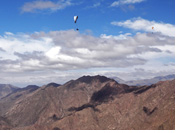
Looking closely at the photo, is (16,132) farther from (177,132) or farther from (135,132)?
(177,132)

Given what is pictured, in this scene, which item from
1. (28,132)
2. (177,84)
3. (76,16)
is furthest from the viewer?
(76,16)

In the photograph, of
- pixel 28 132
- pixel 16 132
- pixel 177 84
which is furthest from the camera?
pixel 177 84

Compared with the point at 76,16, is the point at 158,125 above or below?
below

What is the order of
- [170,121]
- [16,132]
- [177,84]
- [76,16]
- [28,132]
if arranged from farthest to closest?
[170,121]
[76,16]
[177,84]
[16,132]
[28,132]

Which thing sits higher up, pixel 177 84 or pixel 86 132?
pixel 177 84

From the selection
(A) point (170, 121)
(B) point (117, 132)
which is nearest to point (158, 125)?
(A) point (170, 121)

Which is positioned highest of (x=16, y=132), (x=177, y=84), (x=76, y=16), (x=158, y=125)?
(x=76, y=16)

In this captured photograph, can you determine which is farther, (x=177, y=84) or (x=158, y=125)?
(x=158, y=125)

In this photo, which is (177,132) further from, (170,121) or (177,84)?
(170,121)

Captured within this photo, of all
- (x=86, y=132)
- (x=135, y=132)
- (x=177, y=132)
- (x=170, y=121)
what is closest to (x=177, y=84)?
(x=177, y=132)
